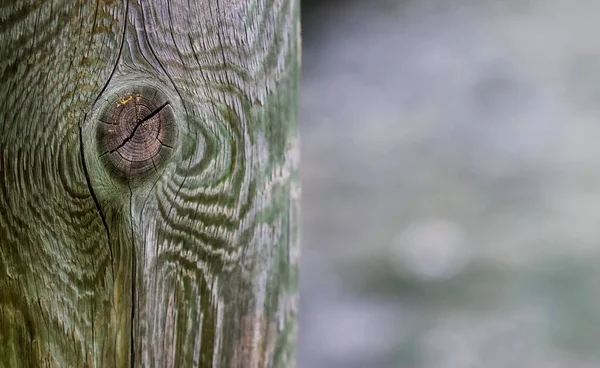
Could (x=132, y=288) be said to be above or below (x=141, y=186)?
below

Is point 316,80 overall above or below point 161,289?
above

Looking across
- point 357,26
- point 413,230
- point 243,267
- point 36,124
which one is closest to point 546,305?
point 413,230

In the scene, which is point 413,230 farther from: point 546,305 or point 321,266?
point 546,305

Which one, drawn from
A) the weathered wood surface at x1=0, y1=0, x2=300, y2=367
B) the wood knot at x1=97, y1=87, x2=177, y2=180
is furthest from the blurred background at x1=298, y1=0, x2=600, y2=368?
the wood knot at x1=97, y1=87, x2=177, y2=180

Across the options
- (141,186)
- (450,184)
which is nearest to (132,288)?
(141,186)

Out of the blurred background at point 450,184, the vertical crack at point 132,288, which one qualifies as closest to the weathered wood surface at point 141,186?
the vertical crack at point 132,288

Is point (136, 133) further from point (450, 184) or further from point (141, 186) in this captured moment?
point (450, 184)

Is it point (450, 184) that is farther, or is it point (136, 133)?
point (450, 184)

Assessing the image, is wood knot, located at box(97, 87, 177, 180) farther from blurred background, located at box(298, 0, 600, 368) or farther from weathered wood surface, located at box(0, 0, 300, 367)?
blurred background, located at box(298, 0, 600, 368)
